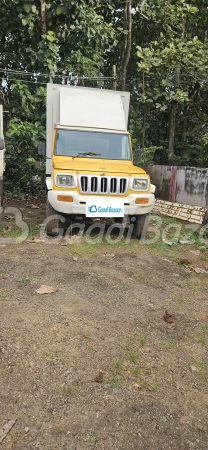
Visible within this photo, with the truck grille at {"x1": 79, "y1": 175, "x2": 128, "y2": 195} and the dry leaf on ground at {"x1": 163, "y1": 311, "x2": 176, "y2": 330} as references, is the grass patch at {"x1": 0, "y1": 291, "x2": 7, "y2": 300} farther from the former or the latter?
the truck grille at {"x1": 79, "y1": 175, "x2": 128, "y2": 195}

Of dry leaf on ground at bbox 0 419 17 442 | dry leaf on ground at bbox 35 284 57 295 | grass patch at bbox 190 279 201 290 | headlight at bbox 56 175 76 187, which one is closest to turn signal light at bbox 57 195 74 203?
headlight at bbox 56 175 76 187

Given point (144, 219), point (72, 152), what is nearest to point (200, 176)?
point (144, 219)

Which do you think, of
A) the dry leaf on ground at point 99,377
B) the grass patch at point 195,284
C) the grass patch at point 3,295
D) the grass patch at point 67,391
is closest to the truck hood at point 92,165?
→ the grass patch at point 195,284

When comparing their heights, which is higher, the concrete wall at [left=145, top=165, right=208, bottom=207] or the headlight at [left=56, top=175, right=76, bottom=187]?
the headlight at [left=56, top=175, right=76, bottom=187]

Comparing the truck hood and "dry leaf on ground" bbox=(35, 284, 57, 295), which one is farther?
the truck hood

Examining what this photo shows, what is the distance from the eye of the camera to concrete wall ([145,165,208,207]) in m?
8.19

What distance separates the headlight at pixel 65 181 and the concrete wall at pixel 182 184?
403cm

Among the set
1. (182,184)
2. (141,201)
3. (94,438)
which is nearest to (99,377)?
(94,438)

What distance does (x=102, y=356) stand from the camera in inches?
102

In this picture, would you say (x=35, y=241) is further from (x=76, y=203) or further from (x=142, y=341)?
(x=142, y=341)

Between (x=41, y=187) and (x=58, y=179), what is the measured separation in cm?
541

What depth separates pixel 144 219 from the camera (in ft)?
19.1

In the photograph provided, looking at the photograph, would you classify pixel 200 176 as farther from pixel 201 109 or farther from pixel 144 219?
pixel 201 109

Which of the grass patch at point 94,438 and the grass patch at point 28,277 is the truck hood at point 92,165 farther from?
the grass patch at point 94,438
